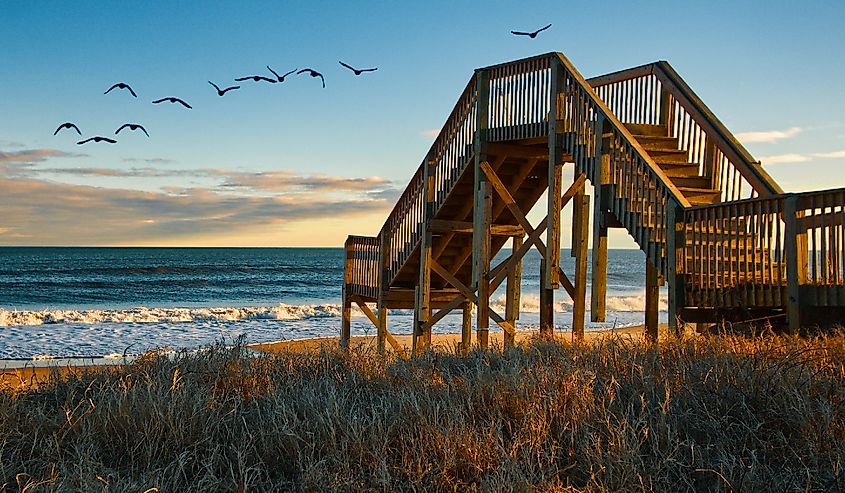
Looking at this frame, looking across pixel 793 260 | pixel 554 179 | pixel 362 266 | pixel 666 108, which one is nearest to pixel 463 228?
pixel 554 179

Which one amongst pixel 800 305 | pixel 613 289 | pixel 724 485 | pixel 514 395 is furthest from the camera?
pixel 613 289

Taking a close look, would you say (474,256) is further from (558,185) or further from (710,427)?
(710,427)

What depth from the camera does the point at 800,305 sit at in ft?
31.4

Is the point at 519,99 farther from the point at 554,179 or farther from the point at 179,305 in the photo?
the point at 179,305

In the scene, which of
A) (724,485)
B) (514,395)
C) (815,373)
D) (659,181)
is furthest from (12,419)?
(659,181)

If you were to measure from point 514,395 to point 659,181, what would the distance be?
5087mm

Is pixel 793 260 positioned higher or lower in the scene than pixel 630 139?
lower

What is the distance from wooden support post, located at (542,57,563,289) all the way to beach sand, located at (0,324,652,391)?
1.02 m

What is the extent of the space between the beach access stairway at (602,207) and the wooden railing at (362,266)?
4 centimetres

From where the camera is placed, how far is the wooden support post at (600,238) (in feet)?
37.7

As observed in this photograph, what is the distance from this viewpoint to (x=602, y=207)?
1162 centimetres

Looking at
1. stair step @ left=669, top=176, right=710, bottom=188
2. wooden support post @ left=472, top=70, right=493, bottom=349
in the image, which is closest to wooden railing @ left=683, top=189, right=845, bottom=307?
stair step @ left=669, top=176, right=710, bottom=188

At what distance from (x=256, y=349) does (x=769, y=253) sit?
13572mm

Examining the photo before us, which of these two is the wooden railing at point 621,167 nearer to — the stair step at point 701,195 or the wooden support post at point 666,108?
the stair step at point 701,195
